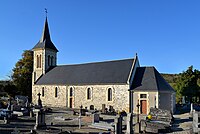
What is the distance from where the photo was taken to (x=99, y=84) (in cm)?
2975

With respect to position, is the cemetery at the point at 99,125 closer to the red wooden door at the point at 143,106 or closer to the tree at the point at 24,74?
the red wooden door at the point at 143,106

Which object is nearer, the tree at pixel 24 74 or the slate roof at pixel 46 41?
the slate roof at pixel 46 41

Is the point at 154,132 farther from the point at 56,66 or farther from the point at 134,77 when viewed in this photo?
the point at 56,66

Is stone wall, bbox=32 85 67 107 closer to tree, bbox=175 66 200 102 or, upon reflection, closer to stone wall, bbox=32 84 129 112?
stone wall, bbox=32 84 129 112

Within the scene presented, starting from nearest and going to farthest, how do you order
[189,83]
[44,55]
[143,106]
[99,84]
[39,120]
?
[39,120] → [143,106] → [99,84] → [189,83] → [44,55]

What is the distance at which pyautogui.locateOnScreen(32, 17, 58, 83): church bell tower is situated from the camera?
39656 mm

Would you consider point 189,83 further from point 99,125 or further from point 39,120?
point 39,120

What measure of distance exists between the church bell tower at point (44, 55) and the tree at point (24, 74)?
653 centimetres

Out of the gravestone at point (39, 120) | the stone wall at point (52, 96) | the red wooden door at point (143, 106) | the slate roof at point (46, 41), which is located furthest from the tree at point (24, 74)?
the gravestone at point (39, 120)

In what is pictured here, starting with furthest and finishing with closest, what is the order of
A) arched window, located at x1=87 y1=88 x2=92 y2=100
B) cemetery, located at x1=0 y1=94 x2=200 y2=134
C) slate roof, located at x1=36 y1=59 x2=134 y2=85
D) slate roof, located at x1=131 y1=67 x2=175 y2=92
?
arched window, located at x1=87 y1=88 x2=92 y2=100 → slate roof, located at x1=36 y1=59 x2=134 y2=85 → slate roof, located at x1=131 y1=67 x2=175 y2=92 → cemetery, located at x1=0 y1=94 x2=200 y2=134

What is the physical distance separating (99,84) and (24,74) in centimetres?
2297

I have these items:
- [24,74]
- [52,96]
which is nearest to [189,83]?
[52,96]

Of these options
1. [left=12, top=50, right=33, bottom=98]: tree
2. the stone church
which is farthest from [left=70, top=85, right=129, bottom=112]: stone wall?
[left=12, top=50, right=33, bottom=98]: tree

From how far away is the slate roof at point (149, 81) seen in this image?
2562 centimetres
